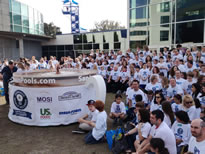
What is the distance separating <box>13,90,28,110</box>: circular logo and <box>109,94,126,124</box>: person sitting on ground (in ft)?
9.57

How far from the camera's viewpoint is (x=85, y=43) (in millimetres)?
29125

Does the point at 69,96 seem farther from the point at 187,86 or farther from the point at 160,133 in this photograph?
the point at 187,86

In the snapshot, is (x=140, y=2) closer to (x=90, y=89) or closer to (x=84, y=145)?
(x=90, y=89)

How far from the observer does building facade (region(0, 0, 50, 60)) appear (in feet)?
79.0

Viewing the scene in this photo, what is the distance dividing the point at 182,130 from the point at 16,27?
1038 inches

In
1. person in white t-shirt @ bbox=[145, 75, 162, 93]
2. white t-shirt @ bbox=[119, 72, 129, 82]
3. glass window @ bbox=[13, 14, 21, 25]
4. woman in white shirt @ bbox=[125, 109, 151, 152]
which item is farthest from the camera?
glass window @ bbox=[13, 14, 21, 25]

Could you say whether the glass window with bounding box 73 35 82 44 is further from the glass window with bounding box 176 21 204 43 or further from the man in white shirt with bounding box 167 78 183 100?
the man in white shirt with bounding box 167 78 183 100

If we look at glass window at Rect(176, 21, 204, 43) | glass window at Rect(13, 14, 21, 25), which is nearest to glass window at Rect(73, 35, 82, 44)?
glass window at Rect(13, 14, 21, 25)

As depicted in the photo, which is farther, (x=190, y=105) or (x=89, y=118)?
(x=89, y=118)

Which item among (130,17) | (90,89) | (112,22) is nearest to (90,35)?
(130,17)

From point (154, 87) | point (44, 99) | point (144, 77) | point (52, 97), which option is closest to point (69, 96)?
point (52, 97)

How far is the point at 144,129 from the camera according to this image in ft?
13.6

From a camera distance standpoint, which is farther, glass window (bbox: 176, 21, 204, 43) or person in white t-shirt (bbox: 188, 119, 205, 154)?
glass window (bbox: 176, 21, 204, 43)

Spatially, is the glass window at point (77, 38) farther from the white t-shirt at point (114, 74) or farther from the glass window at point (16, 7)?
the white t-shirt at point (114, 74)
